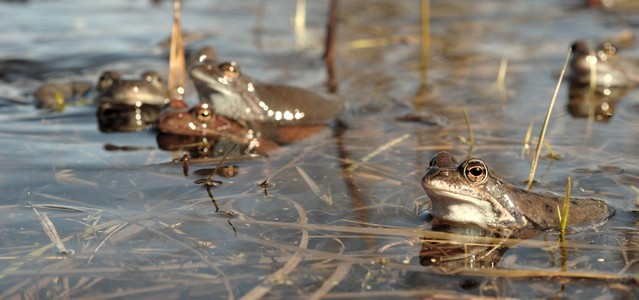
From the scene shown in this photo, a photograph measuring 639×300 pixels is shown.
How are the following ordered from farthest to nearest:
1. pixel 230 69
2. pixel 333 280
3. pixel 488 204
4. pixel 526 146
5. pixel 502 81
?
pixel 502 81 < pixel 230 69 < pixel 526 146 < pixel 488 204 < pixel 333 280

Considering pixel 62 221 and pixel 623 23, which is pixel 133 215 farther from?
pixel 623 23

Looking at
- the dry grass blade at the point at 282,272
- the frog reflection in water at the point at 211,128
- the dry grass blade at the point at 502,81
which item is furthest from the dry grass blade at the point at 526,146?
the dry grass blade at the point at 282,272

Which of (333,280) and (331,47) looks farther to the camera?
(331,47)

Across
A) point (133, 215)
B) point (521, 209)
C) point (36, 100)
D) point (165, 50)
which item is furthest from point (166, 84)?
point (521, 209)

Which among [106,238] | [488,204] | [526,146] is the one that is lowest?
[526,146]

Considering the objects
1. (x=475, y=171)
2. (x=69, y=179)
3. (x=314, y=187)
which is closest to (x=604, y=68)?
(x=314, y=187)

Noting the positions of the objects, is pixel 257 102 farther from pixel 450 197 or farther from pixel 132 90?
pixel 450 197
